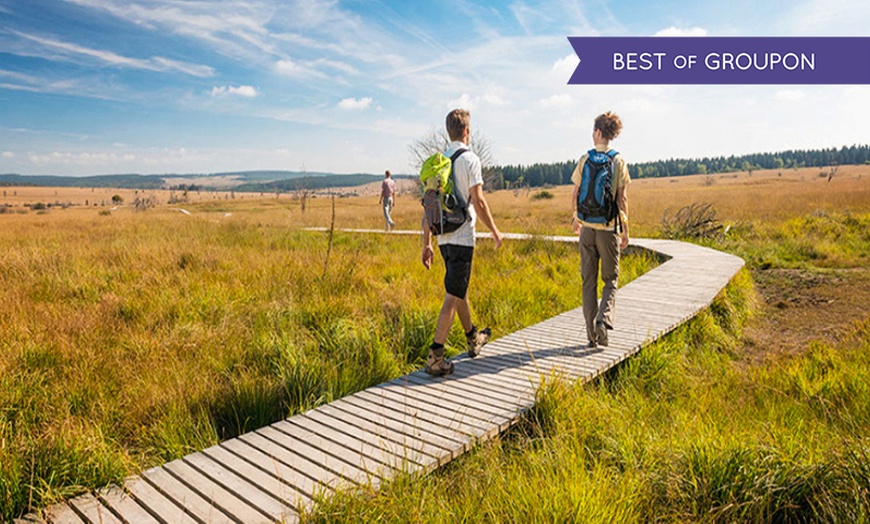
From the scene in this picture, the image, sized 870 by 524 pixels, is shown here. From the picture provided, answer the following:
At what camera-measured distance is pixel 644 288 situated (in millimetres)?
7512

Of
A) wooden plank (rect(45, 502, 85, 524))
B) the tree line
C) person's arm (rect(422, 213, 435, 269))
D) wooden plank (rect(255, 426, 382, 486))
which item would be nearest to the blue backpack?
person's arm (rect(422, 213, 435, 269))

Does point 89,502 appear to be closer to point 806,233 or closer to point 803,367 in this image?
point 803,367

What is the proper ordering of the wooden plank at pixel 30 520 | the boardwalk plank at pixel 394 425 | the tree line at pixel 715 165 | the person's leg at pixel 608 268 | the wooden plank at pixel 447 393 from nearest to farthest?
the wooden plank at pixel 30 520 → the boardwalk plank at pixel 394 425 → the wooden plank at pixel 447 393 → the person's leg at pixel 608 268 → the tree line at pixel 715 165

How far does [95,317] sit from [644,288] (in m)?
7.21

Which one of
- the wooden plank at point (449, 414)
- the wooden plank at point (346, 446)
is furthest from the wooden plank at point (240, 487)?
the wooden plank at point (449, 414)

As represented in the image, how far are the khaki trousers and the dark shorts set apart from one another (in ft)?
4.48

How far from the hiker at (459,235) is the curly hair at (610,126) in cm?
129

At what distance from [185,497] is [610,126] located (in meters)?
4.15

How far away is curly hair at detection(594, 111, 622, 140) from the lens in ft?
14.6

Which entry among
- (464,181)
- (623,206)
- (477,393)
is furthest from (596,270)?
(477,393)

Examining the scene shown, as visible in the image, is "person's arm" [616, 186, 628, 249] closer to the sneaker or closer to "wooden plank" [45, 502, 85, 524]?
the sneaker

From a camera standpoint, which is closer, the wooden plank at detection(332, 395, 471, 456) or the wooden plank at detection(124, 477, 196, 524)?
the wooden plank at detection(124, 477, 196, 524)

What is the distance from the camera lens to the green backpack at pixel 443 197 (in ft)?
12.7

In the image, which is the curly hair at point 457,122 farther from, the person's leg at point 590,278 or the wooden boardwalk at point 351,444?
the wooden boardwalk at point 351,444
